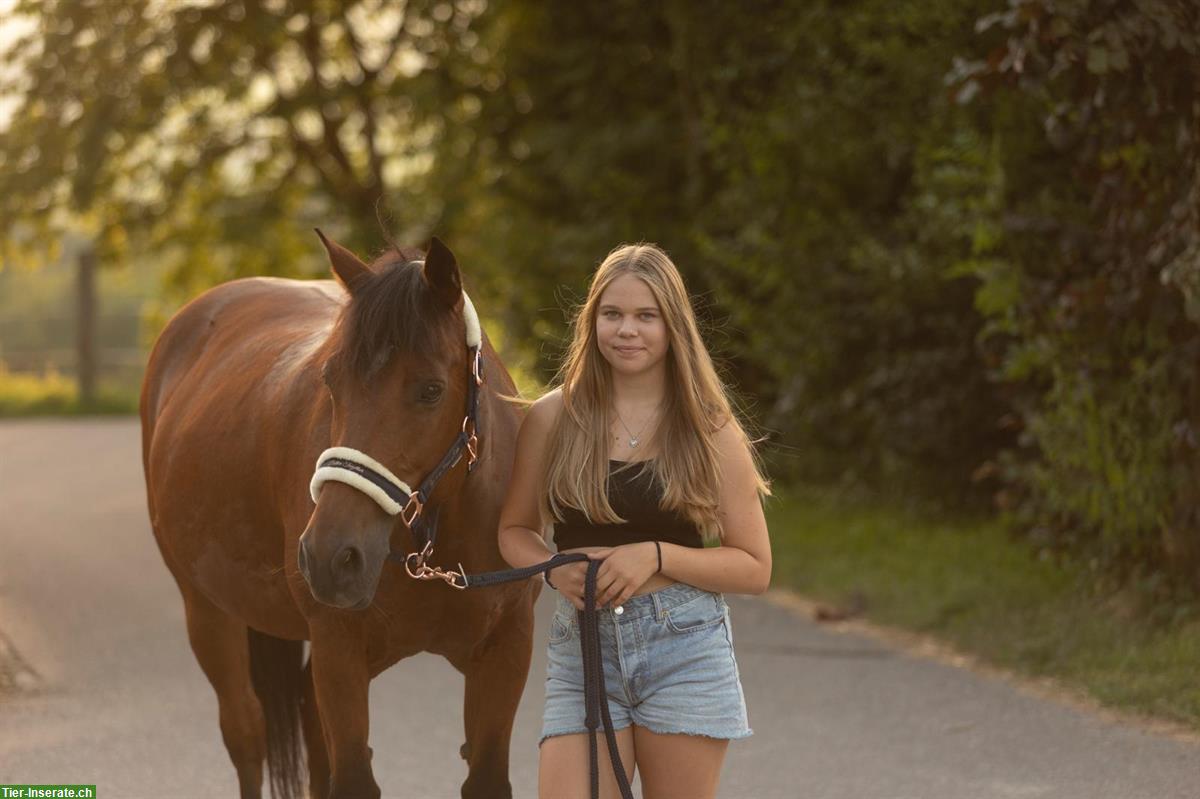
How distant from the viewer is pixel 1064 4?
6438mm

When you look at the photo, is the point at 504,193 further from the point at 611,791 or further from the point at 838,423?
the point at 611,791

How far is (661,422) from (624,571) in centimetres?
36

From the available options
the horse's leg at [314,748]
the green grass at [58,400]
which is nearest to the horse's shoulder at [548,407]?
the horse's leg at [314,748]

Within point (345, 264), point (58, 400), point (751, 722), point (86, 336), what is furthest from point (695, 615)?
point (58, 400)

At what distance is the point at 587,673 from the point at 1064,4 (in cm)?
404

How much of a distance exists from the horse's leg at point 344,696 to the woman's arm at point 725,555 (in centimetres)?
81

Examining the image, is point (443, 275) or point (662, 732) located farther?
point (443, 275)

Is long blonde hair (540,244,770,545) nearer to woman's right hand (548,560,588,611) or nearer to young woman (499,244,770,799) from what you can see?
young woman (499,244,770,799)

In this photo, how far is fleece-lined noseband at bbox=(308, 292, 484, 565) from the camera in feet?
11.2

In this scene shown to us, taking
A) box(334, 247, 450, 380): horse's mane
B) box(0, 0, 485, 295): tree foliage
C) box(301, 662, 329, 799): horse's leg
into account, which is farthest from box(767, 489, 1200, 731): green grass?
box(0, 0, 485, 295): tree foliage

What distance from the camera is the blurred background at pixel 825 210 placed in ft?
23.8

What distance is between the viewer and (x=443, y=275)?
12.1 feet

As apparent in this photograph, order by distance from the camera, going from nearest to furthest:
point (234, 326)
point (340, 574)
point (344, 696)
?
point (340, 574) < point (344, 696) < point (234, 326)

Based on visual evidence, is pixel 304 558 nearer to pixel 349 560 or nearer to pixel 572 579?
pixel 349 560
